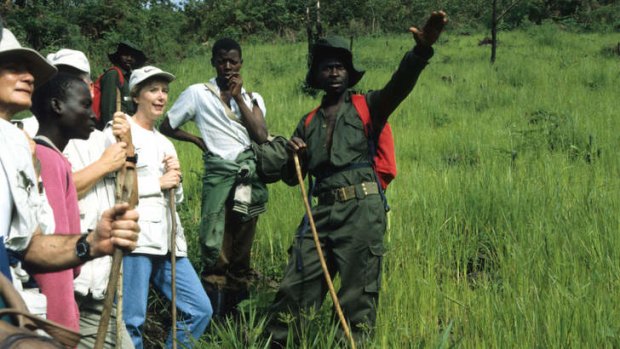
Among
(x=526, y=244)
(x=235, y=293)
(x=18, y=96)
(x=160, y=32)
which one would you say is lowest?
(x=235, y=293)

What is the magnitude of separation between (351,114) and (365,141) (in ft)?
0.56

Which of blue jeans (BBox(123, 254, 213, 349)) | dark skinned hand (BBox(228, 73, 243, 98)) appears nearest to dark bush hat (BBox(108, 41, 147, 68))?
dark skinned hand (BBox(228, 73, 243, 98))

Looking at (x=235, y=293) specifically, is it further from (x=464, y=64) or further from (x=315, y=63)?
(x=464, y=64)

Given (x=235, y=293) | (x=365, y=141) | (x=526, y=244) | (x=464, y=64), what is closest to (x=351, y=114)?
(x=365, y=141)

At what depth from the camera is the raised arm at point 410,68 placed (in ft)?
9.95

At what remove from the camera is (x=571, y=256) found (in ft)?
11.2

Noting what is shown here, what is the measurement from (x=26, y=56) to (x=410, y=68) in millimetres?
1813

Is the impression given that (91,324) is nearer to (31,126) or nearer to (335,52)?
(31,126)

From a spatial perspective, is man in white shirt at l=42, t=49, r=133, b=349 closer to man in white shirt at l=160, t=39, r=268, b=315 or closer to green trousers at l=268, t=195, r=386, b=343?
green trousers at l=268, t=195, r=386, b=343

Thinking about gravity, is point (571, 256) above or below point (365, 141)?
below

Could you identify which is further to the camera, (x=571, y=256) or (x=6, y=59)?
(x=571, y=256)

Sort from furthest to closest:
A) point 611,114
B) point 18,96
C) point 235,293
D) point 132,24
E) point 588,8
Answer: point 588,8 → point 132,24 → point 611,114 → point 235,293 → point 18,96

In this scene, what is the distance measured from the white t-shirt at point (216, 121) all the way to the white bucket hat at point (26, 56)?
220 cm

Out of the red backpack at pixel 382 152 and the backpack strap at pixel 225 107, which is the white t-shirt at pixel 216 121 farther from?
the red backpack at pixel 382 152
